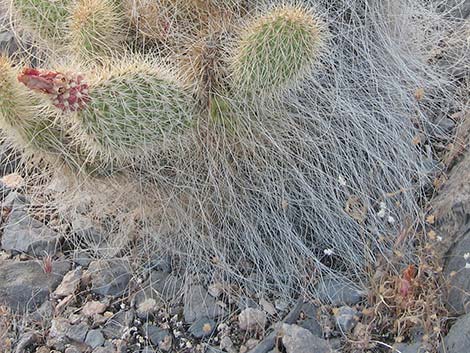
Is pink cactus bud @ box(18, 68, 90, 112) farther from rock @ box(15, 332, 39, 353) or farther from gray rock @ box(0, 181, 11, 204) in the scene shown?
gray rock @ box(0, 181, 11, 204)

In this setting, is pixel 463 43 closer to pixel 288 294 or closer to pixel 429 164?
pixel 429 164

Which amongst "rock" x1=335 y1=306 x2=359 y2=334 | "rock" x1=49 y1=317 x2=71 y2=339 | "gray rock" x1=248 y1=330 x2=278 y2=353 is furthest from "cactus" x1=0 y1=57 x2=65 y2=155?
"rock" x1=335 y1=306 x2=359 y2=334

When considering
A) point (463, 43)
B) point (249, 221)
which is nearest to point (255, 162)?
point (249, 221)

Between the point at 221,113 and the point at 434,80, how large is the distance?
1026mm

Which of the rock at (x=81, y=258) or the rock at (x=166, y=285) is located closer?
the rock at (x=166, y=285)

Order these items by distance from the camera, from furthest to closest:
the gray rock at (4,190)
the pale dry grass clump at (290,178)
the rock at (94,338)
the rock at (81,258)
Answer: the gray rock at (4,190) < the rock at (81,258) < the pale dry grass clump at (290,178) < the rock at (94,338)

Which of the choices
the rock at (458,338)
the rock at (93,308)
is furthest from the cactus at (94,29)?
the rock at (458,338)

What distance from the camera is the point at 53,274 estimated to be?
9.08 feet

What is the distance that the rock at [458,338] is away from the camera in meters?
2.12

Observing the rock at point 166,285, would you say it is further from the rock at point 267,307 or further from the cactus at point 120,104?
the cactus at point 120,104

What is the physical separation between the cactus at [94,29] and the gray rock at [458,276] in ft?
4.47

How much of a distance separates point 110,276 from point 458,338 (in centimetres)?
127

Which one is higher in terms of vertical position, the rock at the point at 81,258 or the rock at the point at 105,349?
the rock at the point at 105,349

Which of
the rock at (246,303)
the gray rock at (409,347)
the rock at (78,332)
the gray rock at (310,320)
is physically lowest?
the rock at (78,332)
